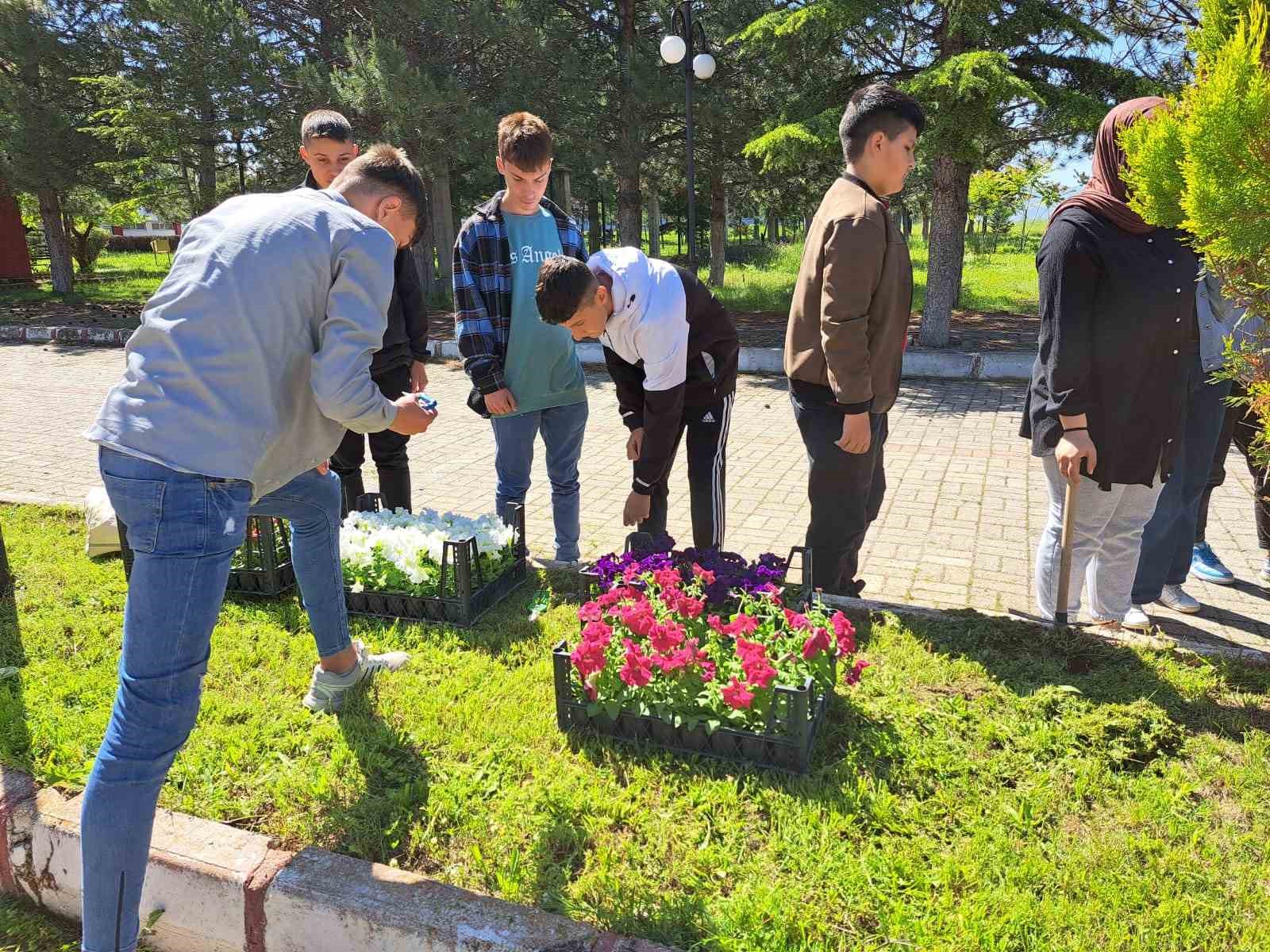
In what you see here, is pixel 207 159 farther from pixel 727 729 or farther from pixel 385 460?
pixel 727 729

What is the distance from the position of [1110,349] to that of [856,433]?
3.04ft

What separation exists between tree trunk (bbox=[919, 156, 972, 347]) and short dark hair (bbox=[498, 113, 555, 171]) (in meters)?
8.81

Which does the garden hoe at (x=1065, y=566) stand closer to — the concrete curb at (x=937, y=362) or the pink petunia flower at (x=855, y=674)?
the pink petunia flower at (x=855, y=674)

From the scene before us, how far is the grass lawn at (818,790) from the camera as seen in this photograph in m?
2.15

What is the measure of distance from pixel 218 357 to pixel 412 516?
84.2 inches

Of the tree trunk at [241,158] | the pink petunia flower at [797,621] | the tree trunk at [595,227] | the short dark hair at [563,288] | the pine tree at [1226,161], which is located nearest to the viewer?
the pine tree at [1226,161]

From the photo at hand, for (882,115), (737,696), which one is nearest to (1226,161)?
(882,115)

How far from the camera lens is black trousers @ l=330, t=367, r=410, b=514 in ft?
14.1

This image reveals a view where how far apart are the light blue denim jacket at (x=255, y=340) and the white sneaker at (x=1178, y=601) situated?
3761mm

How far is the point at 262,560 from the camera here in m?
4.04

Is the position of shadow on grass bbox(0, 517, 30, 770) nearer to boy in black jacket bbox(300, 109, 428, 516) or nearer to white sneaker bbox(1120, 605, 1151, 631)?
boy in black jacket bbox(300, 109, 428, 516)

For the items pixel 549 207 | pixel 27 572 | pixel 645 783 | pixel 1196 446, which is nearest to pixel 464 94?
pixel 549 207

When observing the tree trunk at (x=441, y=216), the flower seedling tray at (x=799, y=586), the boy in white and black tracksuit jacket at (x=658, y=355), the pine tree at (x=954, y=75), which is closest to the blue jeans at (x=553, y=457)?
the boy in white and black tracksuit jacket at (x=658, y=355)

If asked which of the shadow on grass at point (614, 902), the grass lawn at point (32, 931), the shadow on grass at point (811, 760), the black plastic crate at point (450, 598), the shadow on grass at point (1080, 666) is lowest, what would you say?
the grass lawn at point (32, 931)
